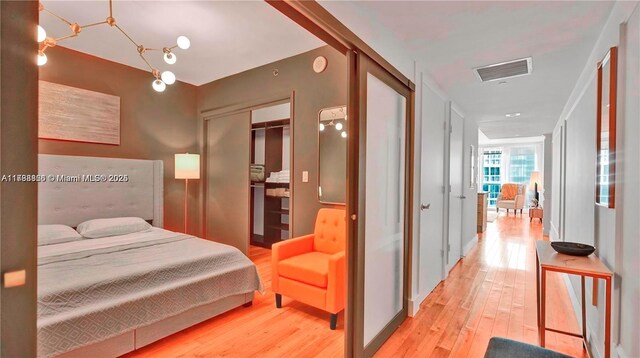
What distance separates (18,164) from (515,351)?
176 cm

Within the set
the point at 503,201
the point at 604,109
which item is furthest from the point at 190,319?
the point at 503,201

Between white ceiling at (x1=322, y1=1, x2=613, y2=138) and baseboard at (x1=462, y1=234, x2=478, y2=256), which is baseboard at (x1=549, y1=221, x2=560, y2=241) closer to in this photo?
baseboard at (x1=462, y1=234, x2=478, y2=256)

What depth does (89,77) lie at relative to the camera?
3279 millimetres

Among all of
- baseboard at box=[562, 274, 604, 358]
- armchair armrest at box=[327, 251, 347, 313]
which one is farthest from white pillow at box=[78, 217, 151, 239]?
baseboard at box=[562, 274, 604, 358]

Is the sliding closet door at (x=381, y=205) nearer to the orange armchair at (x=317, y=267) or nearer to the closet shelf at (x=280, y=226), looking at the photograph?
the orange armchair at (x=317, y=267)

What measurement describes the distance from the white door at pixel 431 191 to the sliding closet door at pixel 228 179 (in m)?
A: 2.27

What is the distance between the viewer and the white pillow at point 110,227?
2.96 metres

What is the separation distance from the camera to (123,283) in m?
1.95

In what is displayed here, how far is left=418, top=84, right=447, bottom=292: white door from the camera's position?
283 centimetres

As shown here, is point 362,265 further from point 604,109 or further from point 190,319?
point 604,109

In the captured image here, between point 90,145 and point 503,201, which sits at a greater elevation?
point 90,145

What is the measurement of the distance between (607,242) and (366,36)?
1.96 m

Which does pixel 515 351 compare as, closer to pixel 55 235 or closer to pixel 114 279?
pixel 114 279

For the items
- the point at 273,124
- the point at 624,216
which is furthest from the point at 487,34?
the point at 273,124
